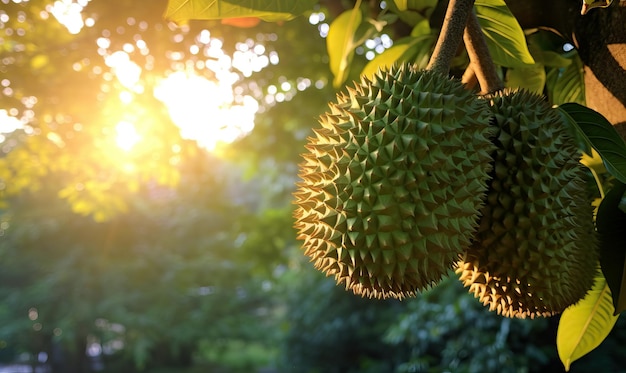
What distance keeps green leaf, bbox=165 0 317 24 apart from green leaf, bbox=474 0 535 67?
28 centimetres

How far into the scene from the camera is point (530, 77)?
0.98 m

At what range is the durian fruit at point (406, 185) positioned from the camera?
0.74 metres

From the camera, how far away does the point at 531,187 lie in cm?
79

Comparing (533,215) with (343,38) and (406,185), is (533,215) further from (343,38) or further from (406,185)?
(343,38)

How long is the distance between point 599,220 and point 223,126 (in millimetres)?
→ 3999

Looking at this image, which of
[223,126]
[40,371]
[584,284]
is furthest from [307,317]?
[40,371]

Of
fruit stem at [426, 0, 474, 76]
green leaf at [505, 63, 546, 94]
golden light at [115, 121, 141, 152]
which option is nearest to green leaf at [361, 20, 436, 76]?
green leaf at [505, 63, 546, 94]

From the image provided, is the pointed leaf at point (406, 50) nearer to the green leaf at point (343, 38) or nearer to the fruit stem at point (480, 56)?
the green leaf at point (343, 38)

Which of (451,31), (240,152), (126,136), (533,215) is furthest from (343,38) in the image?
(240,152)

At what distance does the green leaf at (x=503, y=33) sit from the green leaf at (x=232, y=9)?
281 mm

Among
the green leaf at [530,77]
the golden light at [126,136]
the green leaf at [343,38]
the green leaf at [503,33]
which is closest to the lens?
the green leaf at [503,33]

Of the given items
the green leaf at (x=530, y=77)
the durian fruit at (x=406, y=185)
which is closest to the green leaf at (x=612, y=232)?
the durian fruit at (x=406, y=185)

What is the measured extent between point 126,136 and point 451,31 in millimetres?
3850

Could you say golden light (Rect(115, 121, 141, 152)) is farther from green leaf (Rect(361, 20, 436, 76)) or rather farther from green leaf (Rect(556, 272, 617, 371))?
green leaf (Rect(556, 272, 617, 371))
